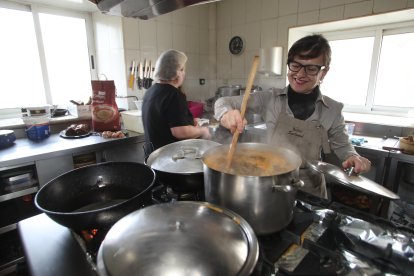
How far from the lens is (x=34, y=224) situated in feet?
2.46

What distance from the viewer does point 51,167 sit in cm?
179

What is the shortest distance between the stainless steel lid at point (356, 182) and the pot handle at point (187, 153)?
0.41 meters

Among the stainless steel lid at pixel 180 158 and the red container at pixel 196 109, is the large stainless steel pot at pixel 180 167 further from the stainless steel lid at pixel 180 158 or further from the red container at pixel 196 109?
the red container at pixel 196 109

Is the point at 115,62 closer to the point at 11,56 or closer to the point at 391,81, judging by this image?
the point at 11,56

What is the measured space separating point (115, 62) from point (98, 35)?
43 cm

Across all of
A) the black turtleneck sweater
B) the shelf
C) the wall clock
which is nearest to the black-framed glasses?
the black turtleneck sweater

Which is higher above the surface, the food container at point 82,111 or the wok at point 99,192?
the food container at point 82,111

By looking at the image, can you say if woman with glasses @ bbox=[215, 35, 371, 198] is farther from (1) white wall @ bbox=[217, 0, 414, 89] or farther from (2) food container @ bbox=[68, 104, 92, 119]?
(2) food container @ bbox=[68, 104, 92, 119]

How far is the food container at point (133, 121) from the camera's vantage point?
2.27 meters

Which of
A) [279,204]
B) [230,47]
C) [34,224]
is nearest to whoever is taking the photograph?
[279,204]

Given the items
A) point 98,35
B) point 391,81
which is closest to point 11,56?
point 98,35

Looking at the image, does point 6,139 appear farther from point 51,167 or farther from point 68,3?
point 68,3

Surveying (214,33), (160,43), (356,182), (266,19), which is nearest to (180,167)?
(356,182)

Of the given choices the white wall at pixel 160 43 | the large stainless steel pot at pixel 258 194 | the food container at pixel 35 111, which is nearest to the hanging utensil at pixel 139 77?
the white wall at pixel 160 43
